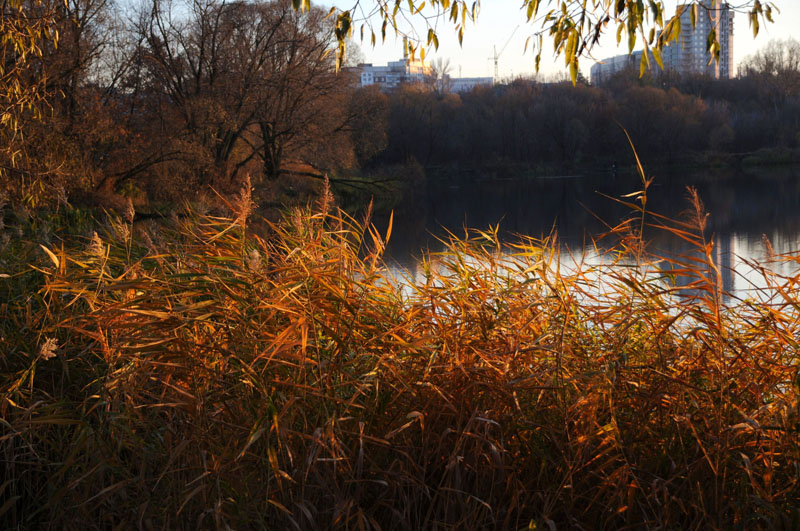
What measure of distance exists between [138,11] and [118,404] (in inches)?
845

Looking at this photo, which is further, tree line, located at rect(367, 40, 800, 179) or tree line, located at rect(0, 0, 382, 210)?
tree line, located at rect(367, 40, 800, 179)

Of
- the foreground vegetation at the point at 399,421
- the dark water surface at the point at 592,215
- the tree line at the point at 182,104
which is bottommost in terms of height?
the dark water surface at the point at 592,215

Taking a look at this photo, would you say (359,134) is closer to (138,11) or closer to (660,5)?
(138,11)

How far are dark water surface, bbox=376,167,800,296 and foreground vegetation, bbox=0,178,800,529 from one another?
594 cm

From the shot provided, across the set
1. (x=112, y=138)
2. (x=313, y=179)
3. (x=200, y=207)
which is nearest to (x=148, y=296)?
(x=200, y=207)

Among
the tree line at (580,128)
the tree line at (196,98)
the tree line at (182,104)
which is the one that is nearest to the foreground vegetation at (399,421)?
the tree line at (182,104)

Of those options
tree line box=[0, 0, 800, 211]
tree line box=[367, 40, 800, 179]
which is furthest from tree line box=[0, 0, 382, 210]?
tree line box=[367, 40, 800, 179]

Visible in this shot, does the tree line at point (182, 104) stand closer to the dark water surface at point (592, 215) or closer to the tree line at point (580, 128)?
the dark water surface at point (592, 215)

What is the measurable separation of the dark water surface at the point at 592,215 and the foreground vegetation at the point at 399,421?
5.94 m

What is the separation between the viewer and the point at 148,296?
2.73 metres

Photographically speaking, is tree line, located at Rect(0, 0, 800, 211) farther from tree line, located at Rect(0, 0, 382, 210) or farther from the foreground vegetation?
the foreground vegetation

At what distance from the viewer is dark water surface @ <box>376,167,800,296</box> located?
14172 millimetres

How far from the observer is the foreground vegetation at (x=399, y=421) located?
2285 mm

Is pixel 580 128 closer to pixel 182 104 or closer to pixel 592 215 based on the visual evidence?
pixel 182 104
